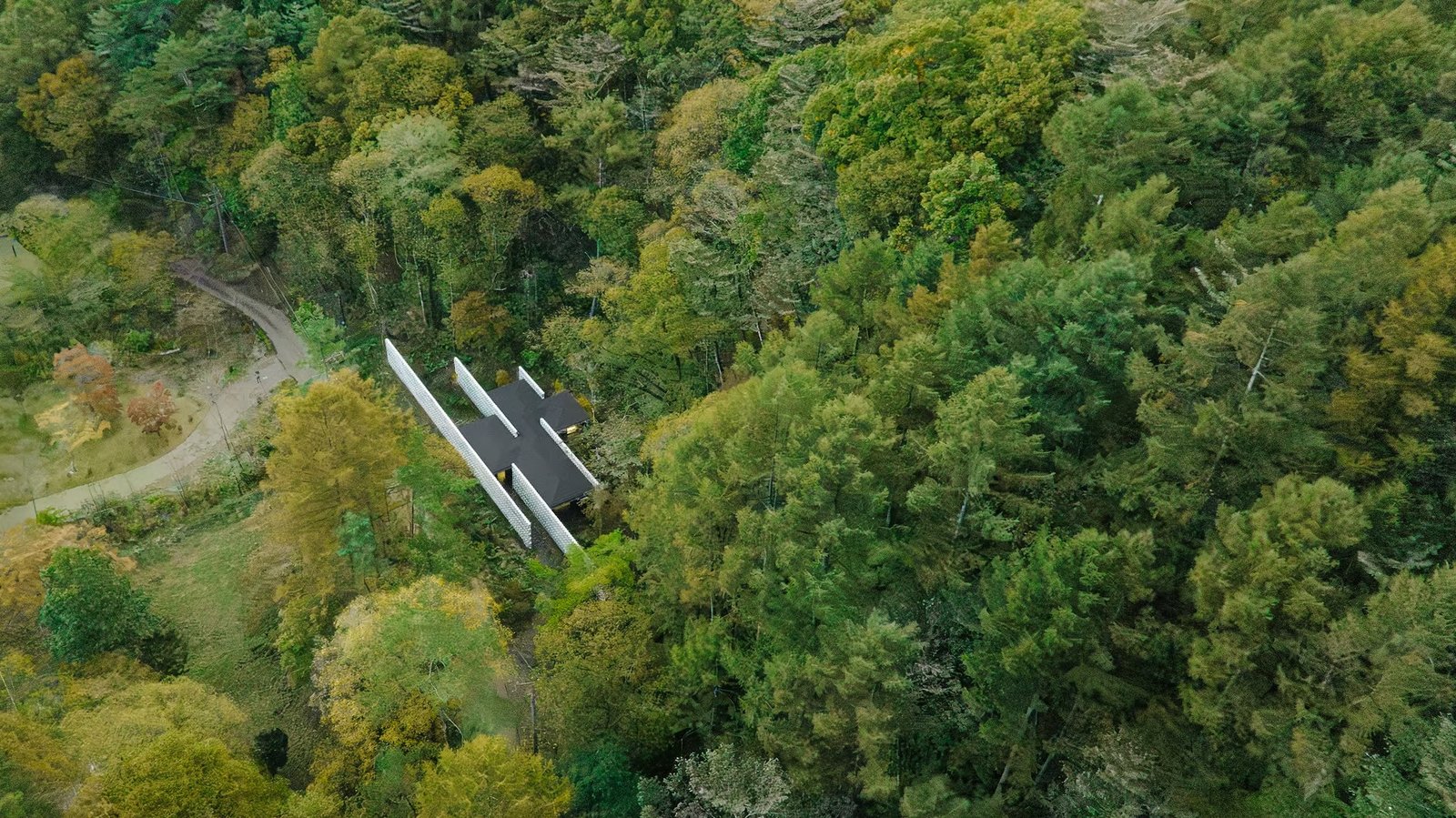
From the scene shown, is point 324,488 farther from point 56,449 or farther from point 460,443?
point 56,449

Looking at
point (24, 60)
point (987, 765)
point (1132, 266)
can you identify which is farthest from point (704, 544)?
point (24, 60)

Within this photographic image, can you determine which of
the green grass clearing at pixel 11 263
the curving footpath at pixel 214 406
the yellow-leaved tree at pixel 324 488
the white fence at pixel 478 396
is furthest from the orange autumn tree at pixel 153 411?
the yellow-leaved tree at pixel 324 488

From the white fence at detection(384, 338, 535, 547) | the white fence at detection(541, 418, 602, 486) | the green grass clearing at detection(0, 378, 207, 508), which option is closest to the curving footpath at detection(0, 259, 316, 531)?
the green grass clearing at detection(0, 378, 207, 508)

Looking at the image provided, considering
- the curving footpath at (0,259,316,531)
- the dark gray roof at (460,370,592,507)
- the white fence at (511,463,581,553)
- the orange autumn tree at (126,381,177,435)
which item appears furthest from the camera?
the orange autumn tree at (126,381,177,435)

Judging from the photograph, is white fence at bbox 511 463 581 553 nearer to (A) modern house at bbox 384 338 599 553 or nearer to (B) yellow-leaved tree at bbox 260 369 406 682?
(A) modern house at bbox 384 338 599 553

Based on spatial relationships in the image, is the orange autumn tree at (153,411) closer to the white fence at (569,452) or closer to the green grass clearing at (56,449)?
the green grass clearing at (56,449)

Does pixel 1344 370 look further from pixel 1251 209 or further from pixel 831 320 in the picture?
pixel 831 320
